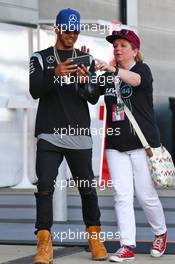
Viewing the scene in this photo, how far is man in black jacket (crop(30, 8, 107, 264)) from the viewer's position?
663cm

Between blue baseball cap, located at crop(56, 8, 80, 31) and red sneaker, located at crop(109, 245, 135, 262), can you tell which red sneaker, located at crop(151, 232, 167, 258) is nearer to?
red sneaker, located at crop(109, 245, 135, 262)

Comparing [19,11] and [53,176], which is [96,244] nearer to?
[53,176]

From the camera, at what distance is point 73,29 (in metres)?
6.66

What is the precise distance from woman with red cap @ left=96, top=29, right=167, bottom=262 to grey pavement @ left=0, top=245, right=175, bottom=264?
0.19 m

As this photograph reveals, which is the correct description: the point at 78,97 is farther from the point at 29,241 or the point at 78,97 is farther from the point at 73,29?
the point at 29,241

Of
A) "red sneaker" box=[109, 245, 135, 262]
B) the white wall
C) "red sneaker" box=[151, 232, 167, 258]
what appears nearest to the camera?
"red sneaker" box=[109, 245, 135, 262]

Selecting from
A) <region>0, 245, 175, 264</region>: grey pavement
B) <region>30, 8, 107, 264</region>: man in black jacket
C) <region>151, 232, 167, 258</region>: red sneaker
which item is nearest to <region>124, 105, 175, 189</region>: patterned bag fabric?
<region>30, 8, 107, 264</region>: man in black jacket

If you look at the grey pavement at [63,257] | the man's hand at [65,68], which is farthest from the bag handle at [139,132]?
the grey pavement at [63,257]

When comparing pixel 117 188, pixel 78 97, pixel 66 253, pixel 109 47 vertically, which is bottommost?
pixel 66 253

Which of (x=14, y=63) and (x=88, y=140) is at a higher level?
(x=14, y=63)

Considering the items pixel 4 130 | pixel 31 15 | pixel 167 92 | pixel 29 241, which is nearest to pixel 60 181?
pixel 29 241

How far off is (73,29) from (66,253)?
187cm

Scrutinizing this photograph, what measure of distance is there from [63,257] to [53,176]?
0.78 metres

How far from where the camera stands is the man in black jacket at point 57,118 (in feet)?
21.8
